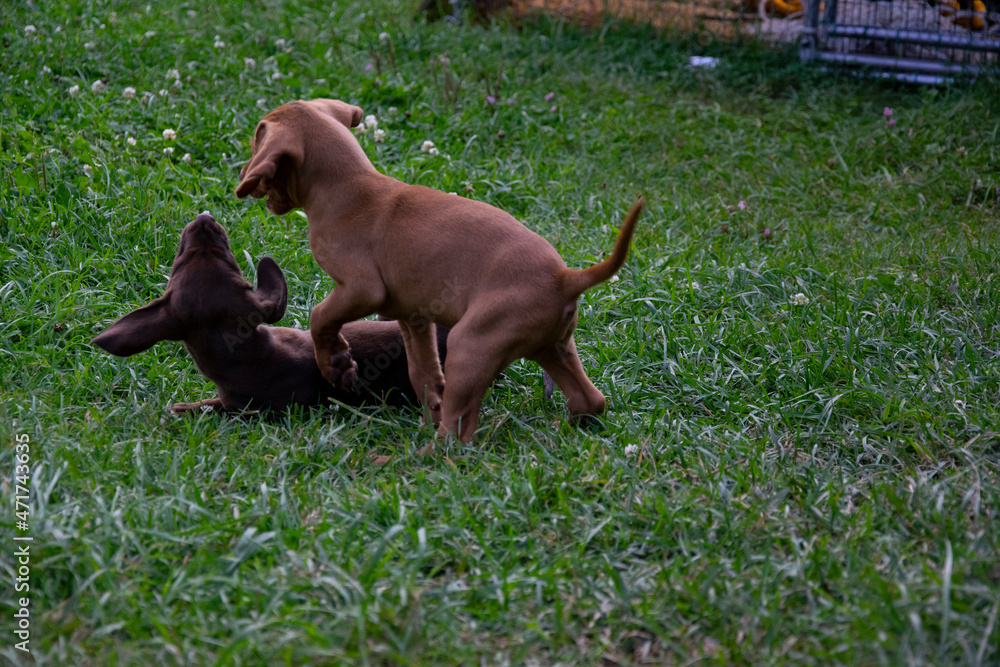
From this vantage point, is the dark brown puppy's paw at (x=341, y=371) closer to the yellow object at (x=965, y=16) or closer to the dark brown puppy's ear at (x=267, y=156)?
the dark brown puppy's ear at (x=267, y=156)

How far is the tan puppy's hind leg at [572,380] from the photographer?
3.60 metres

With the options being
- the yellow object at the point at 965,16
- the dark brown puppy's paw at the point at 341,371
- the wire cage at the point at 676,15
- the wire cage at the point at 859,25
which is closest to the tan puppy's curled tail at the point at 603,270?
the dark brown puppy's paw at the point at 341,371

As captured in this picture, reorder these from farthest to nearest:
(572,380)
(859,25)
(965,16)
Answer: (965,16)
(859,25)
(572,380)

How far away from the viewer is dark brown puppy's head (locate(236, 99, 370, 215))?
11.6 feet

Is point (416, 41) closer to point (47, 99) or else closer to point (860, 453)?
point (47, 99)

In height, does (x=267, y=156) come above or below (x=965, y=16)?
above

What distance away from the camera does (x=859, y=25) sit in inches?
333

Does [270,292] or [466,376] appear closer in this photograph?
[466,376]

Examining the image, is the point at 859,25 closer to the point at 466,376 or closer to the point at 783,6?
the point at 783,6

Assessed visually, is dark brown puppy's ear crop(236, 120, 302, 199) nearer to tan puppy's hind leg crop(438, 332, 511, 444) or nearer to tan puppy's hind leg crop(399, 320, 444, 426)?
tan puppy's hind leg crop(399, 320, 444, 426)

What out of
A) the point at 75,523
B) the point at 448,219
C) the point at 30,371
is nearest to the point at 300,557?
the point at 75,523

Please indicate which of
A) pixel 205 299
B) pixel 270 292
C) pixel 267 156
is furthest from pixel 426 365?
pixel 267 156

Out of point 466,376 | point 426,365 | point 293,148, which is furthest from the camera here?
point 426,365

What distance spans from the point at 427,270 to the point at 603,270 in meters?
0.69
